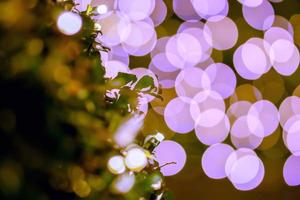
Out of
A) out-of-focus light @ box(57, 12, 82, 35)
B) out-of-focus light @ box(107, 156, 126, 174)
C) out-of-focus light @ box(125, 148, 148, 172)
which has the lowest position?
out-of-focus light @ box(107, 156, 126, 174)

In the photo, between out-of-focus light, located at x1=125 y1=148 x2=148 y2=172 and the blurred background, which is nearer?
the blurred background

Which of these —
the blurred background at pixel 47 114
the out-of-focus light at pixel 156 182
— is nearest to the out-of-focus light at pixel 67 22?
the blurred background at pixel 47 114

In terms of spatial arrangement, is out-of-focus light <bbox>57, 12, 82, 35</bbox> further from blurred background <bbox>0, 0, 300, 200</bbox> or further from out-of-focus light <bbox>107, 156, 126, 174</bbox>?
out-of-focus light <bbox>107, 156, 126, 174</bbox>

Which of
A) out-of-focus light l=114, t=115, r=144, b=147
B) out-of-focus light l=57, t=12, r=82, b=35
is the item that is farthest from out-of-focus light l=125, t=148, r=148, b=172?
out-of-focus light l=57, t=12, r=82, b=35

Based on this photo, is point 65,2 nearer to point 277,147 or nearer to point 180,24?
point 277,147

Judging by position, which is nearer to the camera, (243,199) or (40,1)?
(40,1)

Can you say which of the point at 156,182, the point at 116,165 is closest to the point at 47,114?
the point at 116,165

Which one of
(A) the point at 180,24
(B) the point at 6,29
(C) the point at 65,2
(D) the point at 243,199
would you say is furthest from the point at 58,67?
(A) the point at 180,24

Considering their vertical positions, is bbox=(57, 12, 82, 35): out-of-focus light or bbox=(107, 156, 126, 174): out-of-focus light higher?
bbox=(57, 12, 82, 35): out-of-focus light
